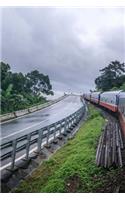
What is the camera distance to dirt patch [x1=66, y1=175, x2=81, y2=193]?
1197 cm

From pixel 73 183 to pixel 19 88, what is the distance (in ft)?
125

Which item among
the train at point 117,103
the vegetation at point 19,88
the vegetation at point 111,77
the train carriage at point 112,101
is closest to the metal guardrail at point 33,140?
the train at point 117,103

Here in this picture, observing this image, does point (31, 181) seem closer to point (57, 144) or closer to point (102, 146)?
point (102, 146)

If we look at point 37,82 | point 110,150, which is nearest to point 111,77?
point 37,82

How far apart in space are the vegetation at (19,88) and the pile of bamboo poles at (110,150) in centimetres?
2206

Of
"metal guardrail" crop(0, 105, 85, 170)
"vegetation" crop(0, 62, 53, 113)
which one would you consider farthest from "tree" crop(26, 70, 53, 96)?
"metal guardrail" crop(0, 105, 85, 170)

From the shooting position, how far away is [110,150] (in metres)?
15.7

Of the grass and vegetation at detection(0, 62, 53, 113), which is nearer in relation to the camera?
the grass

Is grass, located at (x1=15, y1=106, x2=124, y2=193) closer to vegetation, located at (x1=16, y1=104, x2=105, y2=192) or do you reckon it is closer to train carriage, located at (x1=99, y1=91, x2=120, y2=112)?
vegetation, located at (x1=16, y1=104, x2=105, y2=192)

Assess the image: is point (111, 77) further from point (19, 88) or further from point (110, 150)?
point (110, 150)

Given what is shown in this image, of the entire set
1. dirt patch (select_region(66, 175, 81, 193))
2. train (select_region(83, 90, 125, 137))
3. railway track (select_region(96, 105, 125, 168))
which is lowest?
dirt patch (select_region(66, 175, 81, 193))

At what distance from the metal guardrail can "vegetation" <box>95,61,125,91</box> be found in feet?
152

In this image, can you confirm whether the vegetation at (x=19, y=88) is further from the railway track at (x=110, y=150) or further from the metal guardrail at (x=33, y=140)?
the railway track at (x=110, y=150)
